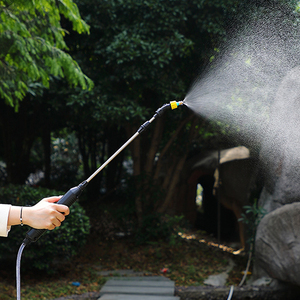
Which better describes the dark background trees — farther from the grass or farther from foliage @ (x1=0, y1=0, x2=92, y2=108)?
the grass

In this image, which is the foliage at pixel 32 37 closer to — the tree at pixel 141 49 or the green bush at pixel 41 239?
the tree at pixel 141 49

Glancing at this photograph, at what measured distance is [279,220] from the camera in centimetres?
461

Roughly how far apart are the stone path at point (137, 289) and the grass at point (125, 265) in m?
0.27

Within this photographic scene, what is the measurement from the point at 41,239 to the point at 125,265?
1944 mm

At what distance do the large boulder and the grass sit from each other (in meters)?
1.36

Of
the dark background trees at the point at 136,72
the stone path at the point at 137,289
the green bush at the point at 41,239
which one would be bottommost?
the stone path at the point at 137,289

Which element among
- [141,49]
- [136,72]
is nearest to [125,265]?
[136,72]

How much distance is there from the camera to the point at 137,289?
5.24 meters

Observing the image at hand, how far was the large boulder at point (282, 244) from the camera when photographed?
4.39 m

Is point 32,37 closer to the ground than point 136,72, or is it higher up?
higher up

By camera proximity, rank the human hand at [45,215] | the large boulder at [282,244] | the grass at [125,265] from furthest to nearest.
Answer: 1. the grass at [125,265]
2. the large boulder at [282,244]
3. the human hand at [45,215]

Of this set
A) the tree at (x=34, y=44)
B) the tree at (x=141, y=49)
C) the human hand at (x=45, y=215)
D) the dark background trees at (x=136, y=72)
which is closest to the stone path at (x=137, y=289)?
the dark background trees at (x=136, y=72)

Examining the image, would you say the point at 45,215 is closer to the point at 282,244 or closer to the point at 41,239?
the point at 282,244

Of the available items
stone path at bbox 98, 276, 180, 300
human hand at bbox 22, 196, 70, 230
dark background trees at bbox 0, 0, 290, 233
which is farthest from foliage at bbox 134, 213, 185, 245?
human hand at bbox 22, 196, 70, 230
